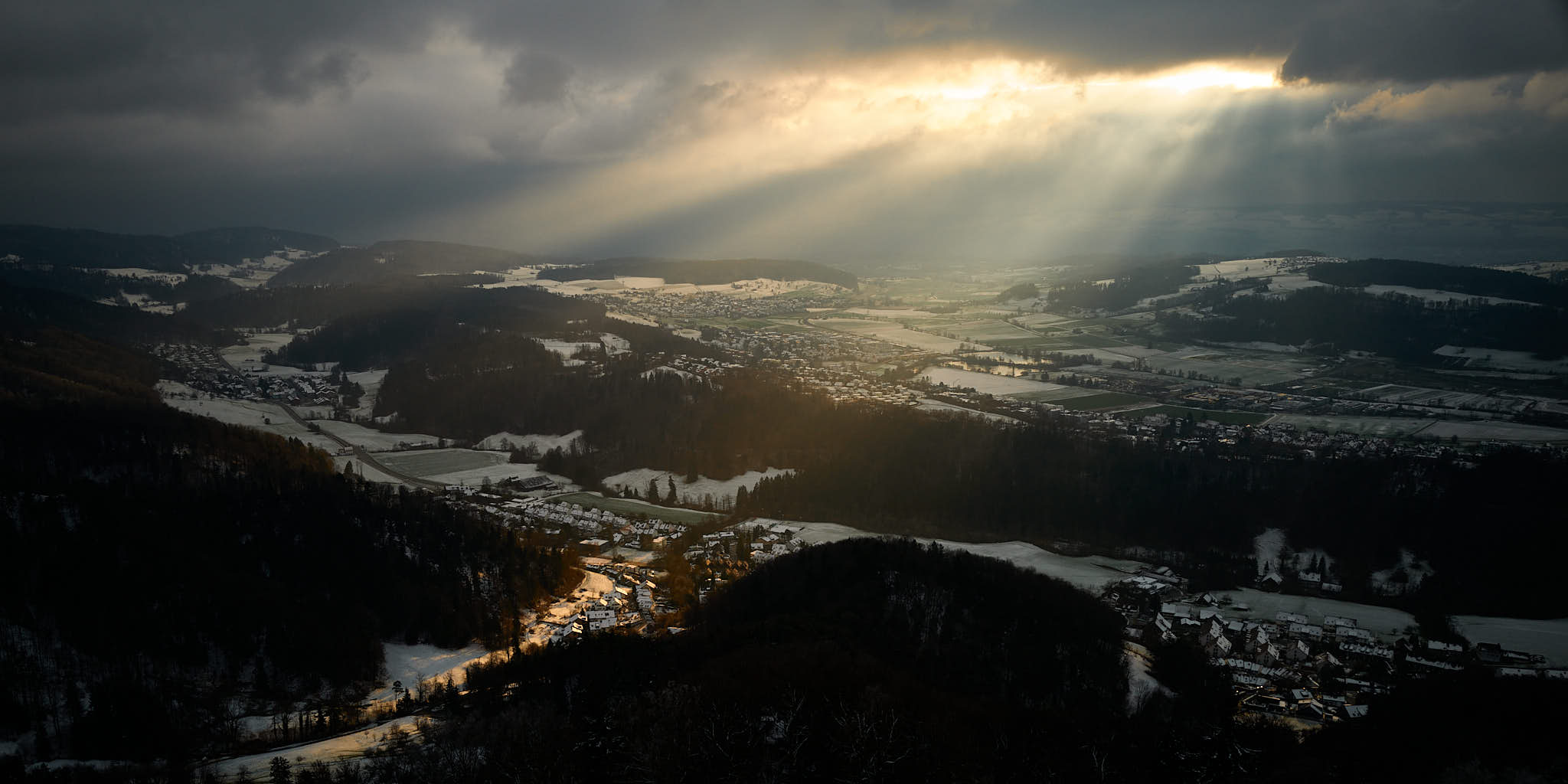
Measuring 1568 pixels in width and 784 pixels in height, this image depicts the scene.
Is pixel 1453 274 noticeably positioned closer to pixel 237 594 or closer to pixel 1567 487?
pixel 1567 487

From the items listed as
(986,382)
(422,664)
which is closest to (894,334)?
(986,382)

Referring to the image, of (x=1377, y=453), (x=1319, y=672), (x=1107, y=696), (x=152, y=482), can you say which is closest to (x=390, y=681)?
(x=152, y=482)

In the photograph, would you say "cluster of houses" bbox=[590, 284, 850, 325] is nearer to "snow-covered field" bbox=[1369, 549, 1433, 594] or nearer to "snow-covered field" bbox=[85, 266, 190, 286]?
"snow-covered field" bbox=[85, 266, 190, 286]

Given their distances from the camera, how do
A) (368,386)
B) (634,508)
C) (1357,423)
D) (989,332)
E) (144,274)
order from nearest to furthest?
(634,508) < (1357,423) < (368,386) < (989,332) < (144,274)

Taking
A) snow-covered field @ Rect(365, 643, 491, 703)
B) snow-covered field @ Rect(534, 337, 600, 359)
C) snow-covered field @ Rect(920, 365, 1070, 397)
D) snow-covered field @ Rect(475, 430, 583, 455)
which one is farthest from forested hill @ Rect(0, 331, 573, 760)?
snow-covered field @ Rect(920, 365, 1070, 397)

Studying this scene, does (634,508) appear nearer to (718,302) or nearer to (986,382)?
(986,382)

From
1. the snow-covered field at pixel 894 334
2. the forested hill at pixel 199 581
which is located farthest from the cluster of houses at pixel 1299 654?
the snow-covered field at pixel 894 334

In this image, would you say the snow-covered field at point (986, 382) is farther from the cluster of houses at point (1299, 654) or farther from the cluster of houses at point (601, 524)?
the cluster of houses at point (1299, 654)
